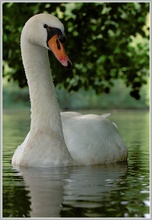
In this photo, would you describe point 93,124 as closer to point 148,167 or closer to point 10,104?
point 148,167

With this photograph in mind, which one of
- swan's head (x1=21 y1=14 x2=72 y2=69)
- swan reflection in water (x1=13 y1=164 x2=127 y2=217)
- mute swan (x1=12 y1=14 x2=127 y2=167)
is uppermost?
swan's head (x1=21 y1=14 x2=72 y2=69)

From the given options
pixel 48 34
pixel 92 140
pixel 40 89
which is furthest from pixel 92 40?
pixel 48 34

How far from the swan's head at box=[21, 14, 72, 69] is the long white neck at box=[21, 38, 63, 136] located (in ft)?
0.62

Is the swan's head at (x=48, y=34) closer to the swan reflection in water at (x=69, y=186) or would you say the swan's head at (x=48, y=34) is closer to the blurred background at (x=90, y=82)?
the swan reflection in water at (x=69, y=186)

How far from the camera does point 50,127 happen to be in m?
13.1

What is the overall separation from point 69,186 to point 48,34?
8.97 ft

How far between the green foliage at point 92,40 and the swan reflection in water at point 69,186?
16.5ft

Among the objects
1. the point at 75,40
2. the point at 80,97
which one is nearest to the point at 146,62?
the point at 75,40

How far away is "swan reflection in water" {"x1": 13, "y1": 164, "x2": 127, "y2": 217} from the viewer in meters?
9.15

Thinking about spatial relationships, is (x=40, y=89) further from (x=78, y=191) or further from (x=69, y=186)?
(x=78, y=191)

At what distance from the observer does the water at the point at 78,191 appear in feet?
29.0

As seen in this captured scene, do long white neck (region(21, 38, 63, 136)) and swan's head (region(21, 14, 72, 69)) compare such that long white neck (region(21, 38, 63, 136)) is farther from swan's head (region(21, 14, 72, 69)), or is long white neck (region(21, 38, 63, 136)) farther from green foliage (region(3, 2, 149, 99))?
green foliage (region(3, 2, 149, 99))

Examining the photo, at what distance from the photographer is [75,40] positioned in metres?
18.1

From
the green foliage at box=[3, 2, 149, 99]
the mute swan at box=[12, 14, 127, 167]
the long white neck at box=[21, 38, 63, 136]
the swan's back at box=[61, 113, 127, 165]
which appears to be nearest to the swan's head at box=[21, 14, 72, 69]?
the mute swan at box=[12, 14, 127, 167]
